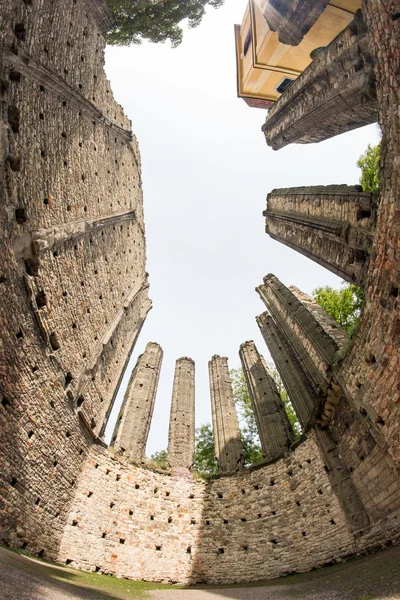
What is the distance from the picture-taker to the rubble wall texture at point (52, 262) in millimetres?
6223

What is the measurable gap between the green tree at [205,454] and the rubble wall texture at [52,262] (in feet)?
23.6

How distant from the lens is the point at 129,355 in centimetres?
1351

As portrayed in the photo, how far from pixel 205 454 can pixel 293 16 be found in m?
17.3

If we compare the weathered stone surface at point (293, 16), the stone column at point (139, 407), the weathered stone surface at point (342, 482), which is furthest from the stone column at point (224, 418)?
the weathered stone surface at point (293, 16)

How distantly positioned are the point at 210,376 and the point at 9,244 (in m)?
11.3

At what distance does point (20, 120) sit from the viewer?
6602 millimetres

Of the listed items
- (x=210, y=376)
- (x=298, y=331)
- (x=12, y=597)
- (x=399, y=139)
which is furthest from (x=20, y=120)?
(x=210, y=376)

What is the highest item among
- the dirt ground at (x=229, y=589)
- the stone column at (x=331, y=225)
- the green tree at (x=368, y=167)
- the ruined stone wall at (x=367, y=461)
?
the green tree at (x=368, y=167)

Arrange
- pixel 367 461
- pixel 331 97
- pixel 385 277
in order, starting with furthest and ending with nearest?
pixel 331 97 < pixel 367 461 < pixel 385 277

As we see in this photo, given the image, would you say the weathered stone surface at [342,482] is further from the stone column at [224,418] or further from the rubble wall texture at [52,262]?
the rubble wall texture at [52,262]


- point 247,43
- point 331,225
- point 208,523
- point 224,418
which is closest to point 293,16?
point 331,225

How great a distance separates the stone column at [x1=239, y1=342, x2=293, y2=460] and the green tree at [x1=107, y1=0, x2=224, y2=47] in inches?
510

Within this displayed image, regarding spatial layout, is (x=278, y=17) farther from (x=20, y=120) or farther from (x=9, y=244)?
(x=9, y=244)

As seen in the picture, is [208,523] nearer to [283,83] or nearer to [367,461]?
[367,461]
